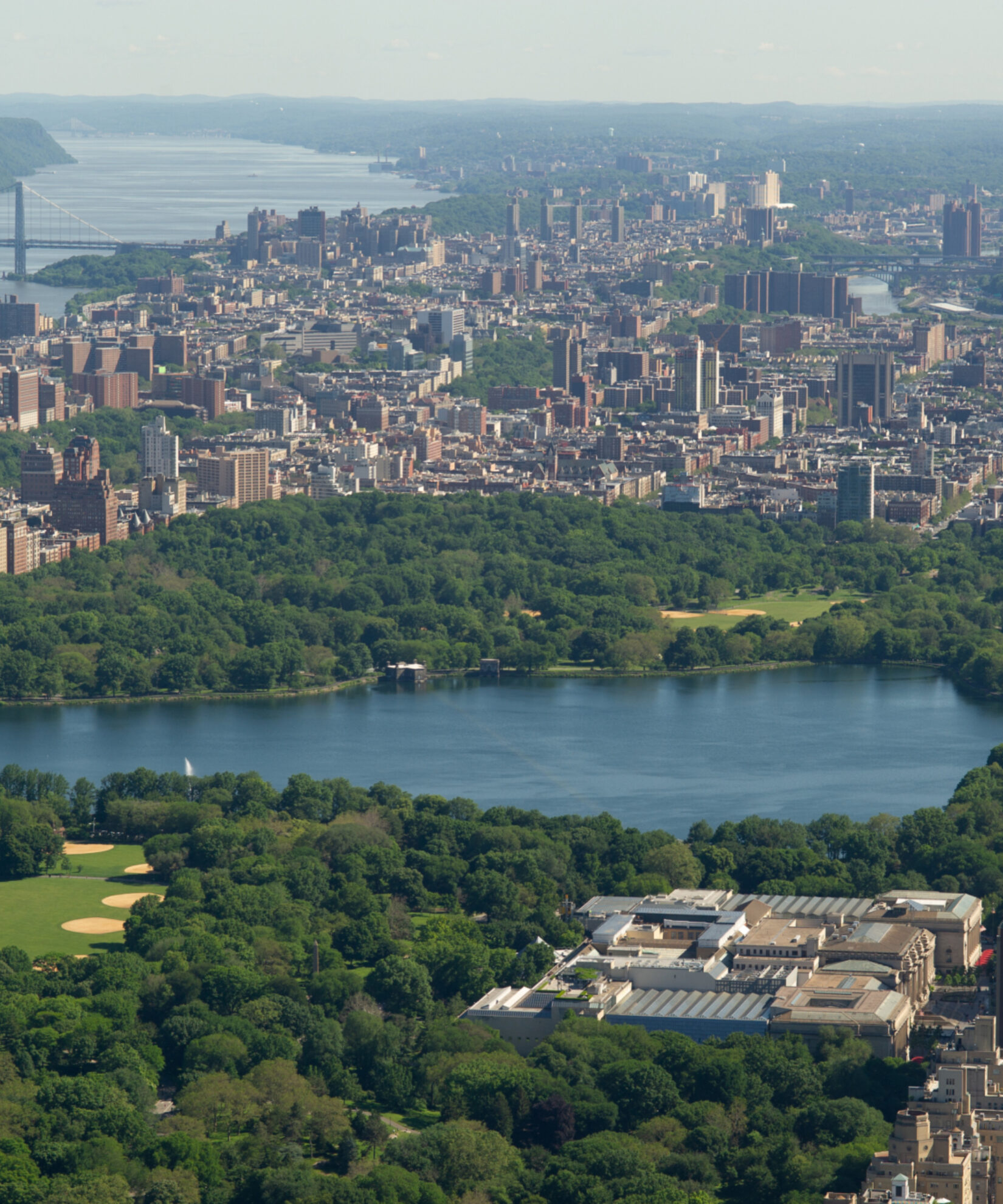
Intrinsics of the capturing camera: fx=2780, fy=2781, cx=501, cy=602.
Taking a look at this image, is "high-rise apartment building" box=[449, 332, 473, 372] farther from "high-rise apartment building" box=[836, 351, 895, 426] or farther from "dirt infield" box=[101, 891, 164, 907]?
"dirt infield" box=[101, 891, 164, 907]

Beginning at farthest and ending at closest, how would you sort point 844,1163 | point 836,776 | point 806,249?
point 806,249 → point 836,776 → point 844,1163

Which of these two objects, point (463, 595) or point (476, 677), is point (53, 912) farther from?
point (463, 595)

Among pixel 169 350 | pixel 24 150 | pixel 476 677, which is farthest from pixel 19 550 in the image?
pixel 24 150

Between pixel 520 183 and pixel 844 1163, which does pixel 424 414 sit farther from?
pixel 520 183

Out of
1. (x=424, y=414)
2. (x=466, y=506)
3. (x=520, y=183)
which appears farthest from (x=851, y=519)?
(x=520, y=183)

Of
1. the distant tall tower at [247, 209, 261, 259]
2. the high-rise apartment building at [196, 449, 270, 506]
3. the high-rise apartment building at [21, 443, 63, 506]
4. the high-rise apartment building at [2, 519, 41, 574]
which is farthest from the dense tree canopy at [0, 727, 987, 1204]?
the distant tall tower at [247, 209, 261, 259]

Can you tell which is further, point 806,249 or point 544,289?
point 806,249

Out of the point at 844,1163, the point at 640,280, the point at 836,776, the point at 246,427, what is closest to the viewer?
the point at 844,1163

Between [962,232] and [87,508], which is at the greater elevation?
[962,232]
